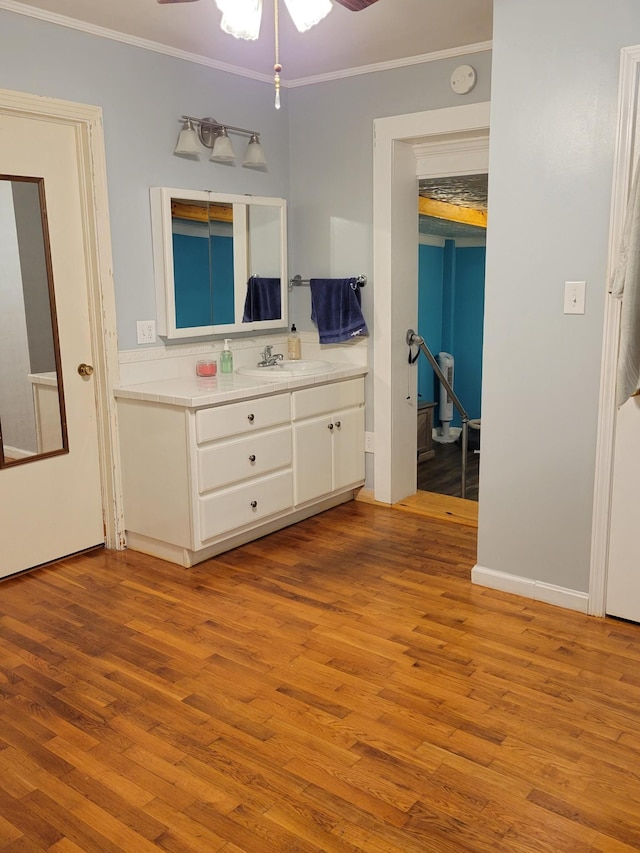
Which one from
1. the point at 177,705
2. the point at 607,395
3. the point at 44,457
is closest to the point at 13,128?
the point at 44,457

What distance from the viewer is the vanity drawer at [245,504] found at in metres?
3.41

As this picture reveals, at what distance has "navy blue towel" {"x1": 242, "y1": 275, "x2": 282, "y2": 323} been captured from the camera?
4.12 m

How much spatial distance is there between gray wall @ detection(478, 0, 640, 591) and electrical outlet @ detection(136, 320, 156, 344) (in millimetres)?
1632

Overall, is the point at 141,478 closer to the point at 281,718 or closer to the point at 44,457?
the point at 44,457

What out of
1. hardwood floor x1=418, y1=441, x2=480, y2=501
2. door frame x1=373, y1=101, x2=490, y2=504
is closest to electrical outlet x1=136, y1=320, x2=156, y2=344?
door frame x1=373, y1=101, x2=490, y2=504

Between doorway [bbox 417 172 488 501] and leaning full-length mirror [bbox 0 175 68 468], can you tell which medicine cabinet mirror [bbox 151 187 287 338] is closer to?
leaning full-length mirror [bbox 0 175 68 468]

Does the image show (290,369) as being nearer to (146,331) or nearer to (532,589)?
(146,331)

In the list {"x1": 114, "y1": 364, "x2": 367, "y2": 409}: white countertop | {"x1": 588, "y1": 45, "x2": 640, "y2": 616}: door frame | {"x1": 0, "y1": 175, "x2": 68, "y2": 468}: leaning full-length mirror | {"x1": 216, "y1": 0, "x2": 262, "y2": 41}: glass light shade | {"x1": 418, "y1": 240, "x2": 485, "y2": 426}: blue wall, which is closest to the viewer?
{"x1": 216, "y1": 0, "x2": 262, "y2": 41}: glass light shade

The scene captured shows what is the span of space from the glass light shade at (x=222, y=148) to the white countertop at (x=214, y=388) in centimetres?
111

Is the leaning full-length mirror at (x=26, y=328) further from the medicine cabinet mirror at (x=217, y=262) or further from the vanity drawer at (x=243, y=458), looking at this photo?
the vanity drawer at (x=243, y=458)

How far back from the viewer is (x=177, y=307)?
3738 mm

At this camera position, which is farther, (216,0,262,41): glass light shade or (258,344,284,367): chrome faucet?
(258,344,284,367): chrome faucet

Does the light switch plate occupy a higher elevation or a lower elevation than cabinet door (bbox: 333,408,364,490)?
higher

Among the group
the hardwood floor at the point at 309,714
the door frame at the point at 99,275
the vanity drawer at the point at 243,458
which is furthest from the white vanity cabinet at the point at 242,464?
the door frame at the point at 99,275
